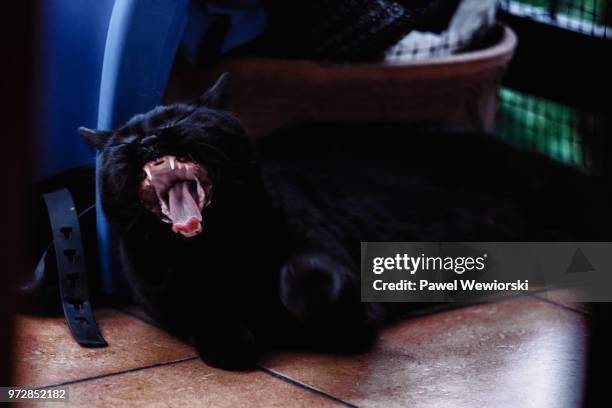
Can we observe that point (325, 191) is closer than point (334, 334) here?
No

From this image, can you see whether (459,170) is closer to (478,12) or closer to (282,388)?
(478,12)

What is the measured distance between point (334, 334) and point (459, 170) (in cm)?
74

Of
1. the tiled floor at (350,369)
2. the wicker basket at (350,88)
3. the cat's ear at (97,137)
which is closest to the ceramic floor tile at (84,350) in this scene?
the tiled floor at (350,369)

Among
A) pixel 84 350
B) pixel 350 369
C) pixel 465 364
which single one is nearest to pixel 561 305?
pixel 465 364

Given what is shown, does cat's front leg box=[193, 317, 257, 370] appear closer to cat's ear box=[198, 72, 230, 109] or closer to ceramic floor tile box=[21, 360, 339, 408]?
ceramic floor tile box=[21, 360, 339, 408]

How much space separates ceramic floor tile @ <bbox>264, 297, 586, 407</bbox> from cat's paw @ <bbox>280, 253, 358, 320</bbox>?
110mm

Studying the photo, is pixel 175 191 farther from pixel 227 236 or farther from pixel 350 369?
pixel 350 369

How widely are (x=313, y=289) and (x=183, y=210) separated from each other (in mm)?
239

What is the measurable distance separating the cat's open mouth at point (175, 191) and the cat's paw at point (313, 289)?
17cm

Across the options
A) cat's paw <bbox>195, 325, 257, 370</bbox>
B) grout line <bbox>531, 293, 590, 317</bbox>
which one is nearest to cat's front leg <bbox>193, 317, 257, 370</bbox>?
cat's paw <bbox>195, 325, 257, 370</bbox>

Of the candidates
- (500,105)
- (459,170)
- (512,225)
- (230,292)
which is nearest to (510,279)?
(512,225)

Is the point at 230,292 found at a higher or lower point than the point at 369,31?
lower

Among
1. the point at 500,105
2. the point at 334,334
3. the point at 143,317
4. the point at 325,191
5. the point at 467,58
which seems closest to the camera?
the point at 334,334

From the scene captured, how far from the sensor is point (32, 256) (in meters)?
1.71
